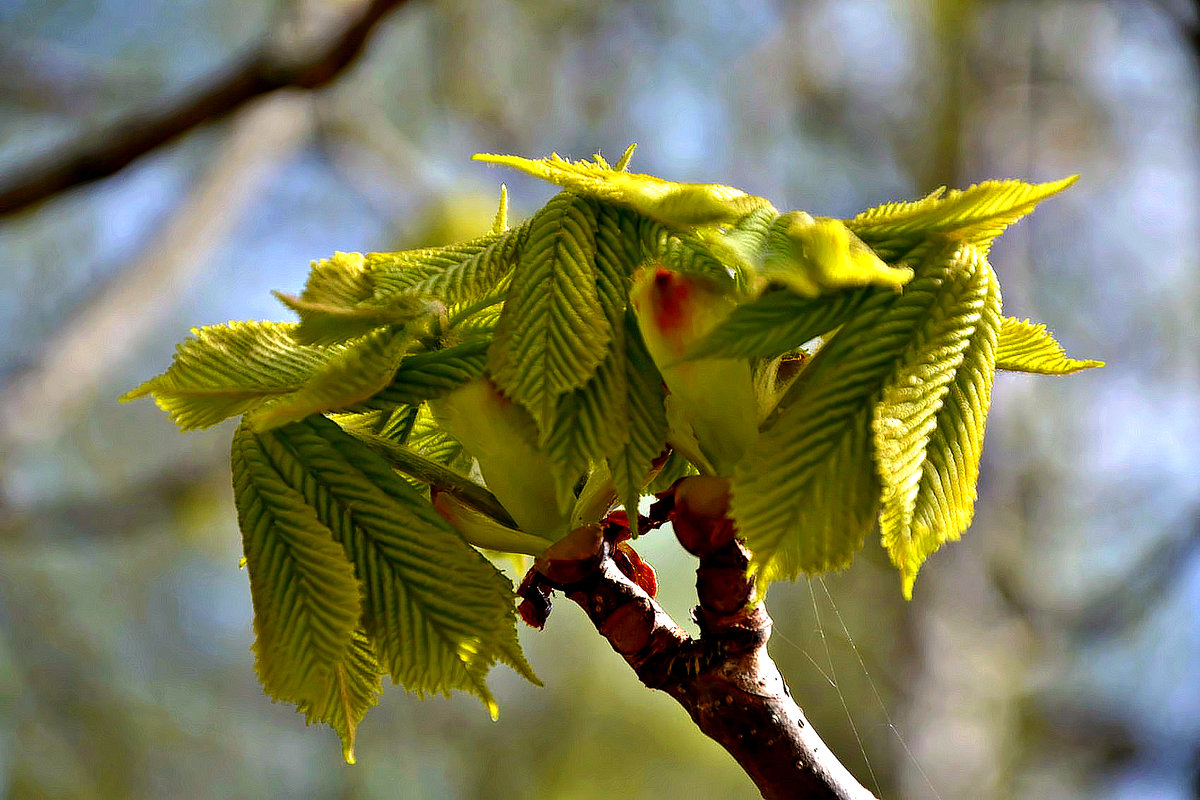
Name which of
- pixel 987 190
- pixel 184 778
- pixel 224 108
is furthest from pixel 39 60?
pixel 987 190

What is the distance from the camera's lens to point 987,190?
0.34 metres

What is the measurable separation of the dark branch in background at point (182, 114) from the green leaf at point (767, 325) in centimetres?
83

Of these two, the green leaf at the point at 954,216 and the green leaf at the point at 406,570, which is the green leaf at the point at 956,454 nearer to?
the green leaf at the point at 954,216

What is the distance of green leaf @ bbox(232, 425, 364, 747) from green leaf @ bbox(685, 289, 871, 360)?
14 centimetres

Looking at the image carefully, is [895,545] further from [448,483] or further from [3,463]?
[3,463]

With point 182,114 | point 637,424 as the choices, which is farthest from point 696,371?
point 182,114

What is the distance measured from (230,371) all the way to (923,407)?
0.24 m

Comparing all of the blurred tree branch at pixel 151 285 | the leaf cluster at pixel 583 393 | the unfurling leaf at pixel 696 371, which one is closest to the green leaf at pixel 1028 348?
the leaf cluster at pixel 583 393

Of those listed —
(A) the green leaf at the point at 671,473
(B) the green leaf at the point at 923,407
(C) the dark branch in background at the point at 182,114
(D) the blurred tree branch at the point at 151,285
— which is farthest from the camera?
(D) the blurred tree branch at the point at 151,285

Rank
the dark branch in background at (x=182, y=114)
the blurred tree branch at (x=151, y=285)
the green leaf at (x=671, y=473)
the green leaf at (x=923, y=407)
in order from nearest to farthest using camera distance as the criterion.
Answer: the green leaf at (x=923, y=407) < the green leaf at (x=671, y=473) < the dark branch in background at (x=182, y=114) < the blurred tree branch at (x=151, y=285)

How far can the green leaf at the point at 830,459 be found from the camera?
0.32 meters

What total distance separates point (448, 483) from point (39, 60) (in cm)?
235

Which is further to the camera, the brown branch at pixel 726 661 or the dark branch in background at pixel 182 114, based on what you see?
the dark branch in background at pixel 182 114

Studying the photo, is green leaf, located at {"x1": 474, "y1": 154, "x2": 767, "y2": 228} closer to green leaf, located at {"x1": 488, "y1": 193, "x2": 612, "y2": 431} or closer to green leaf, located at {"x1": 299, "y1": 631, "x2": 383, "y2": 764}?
green leaf, located at {"x1": 488, "y1": 193, "x2": 612, "y2": 431}
